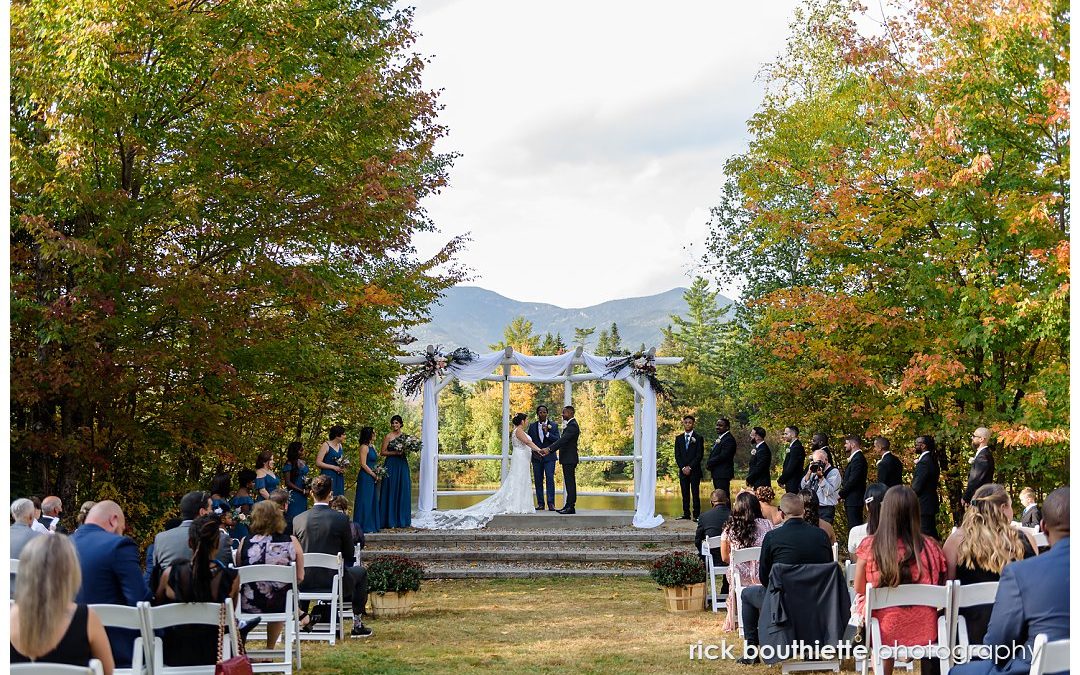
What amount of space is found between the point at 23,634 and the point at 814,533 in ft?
16.7

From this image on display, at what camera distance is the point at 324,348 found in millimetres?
14125

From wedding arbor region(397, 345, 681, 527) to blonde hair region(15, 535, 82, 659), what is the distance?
1174 centimetres

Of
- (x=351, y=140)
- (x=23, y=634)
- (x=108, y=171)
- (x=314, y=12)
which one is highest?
(x=314, y=12)

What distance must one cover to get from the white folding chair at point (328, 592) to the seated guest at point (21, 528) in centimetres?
217

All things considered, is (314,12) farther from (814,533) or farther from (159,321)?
(814,533)

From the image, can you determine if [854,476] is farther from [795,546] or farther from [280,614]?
[280,614]

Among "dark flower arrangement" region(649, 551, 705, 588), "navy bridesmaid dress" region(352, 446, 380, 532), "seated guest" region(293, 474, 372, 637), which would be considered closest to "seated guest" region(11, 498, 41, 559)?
"seated guest" region(293, 474, 372, 637)

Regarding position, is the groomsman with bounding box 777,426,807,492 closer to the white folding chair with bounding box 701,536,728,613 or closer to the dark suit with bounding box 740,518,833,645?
the white folding chair with bounding box 701,536,728,613

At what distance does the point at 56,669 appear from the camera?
13.4 ft

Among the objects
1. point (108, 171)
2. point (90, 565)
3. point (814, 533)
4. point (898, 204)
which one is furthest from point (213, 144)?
point (898, 204)

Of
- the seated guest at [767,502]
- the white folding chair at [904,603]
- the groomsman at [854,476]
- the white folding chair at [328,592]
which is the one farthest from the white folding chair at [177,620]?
the groomsman at [854,476]

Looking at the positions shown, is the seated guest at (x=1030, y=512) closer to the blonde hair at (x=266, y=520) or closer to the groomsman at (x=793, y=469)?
the groomsman at (x=793, y=469)

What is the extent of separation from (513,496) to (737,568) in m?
7.69

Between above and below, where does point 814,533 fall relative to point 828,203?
below
